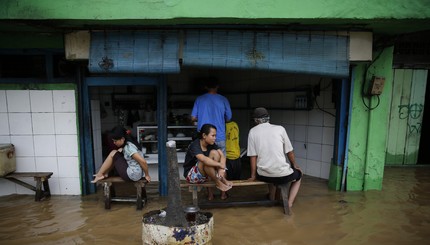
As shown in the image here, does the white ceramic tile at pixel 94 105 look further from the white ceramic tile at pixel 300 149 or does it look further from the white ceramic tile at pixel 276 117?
the white ceramic tile at pixel 300 149

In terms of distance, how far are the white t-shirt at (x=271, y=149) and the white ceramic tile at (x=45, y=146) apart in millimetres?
3546

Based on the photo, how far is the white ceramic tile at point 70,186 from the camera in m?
4.86

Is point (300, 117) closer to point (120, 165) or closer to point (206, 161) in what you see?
point (206, 161)

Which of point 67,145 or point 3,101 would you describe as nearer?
point 3,101

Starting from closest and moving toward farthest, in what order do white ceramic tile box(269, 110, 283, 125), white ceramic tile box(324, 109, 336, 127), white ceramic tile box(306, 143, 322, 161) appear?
white ceramic tile box(324, 109, 336, 127), white ceramic tile box(306, 143, 322, 161), white ceramic tile box(269, 110, 283, 125)

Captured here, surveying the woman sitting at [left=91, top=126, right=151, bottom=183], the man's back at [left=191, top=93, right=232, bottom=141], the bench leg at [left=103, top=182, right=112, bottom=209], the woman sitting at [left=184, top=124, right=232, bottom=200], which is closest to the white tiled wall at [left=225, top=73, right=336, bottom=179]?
the man's back at [left=191, top=93, right=232, bottom=141]

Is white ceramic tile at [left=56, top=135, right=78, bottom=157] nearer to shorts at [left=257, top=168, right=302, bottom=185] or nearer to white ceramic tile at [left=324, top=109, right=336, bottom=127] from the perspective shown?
shorts at [left=257, top=168, right=302, bottom=185]

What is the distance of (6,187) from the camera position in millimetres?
4840

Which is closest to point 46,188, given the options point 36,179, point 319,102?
point 36,179

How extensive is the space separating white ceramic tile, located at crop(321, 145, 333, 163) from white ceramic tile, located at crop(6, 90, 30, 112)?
18.5 ft

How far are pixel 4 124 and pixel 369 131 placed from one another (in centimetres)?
643

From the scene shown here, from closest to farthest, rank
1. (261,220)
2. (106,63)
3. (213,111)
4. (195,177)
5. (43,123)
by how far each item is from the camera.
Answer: (261,220) < (106,63) < (195,177) < (213,111) < (43,123)

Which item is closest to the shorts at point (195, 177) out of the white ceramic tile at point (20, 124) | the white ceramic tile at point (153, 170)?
the white ceramic tile at point (153, 170)

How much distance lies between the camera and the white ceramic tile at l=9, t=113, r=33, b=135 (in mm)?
4668
